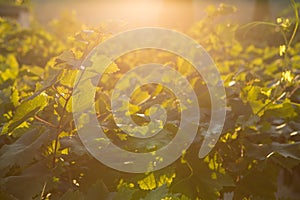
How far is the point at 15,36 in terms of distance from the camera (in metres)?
5.72

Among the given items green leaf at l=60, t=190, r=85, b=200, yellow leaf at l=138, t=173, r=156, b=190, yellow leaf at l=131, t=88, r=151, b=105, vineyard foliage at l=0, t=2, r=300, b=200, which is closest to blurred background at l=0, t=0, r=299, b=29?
yellow leaf at l=131, t=88, r=151, b=105

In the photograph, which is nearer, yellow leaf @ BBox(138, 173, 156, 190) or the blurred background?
yellow leaf @ BBox(138, 173, 156, 190)

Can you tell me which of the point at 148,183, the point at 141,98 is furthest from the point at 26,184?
the point at 141,98

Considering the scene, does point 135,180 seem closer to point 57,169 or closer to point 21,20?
point 57,169

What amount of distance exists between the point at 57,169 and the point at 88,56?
36 centimetres

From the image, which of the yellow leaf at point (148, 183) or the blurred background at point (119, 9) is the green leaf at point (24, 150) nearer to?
the yellow leaf at point (148, 183)

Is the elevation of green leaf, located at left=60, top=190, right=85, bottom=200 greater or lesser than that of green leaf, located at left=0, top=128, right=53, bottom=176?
lesser

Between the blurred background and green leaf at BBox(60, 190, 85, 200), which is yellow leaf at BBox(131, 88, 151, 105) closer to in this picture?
green leaf at BBox(60, 190, 85, 200)

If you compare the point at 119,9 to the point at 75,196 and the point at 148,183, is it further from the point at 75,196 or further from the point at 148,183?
the point at 75,196

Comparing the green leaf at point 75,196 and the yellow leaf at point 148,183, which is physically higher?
the green leaf at point 75,196

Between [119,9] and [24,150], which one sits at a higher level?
[119,9]

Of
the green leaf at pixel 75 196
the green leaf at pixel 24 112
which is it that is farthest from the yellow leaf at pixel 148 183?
the green leaf at pixel 24 112

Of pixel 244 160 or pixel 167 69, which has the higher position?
pixel 167 69

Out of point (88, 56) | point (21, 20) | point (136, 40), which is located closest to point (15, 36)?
point (136, 40)
